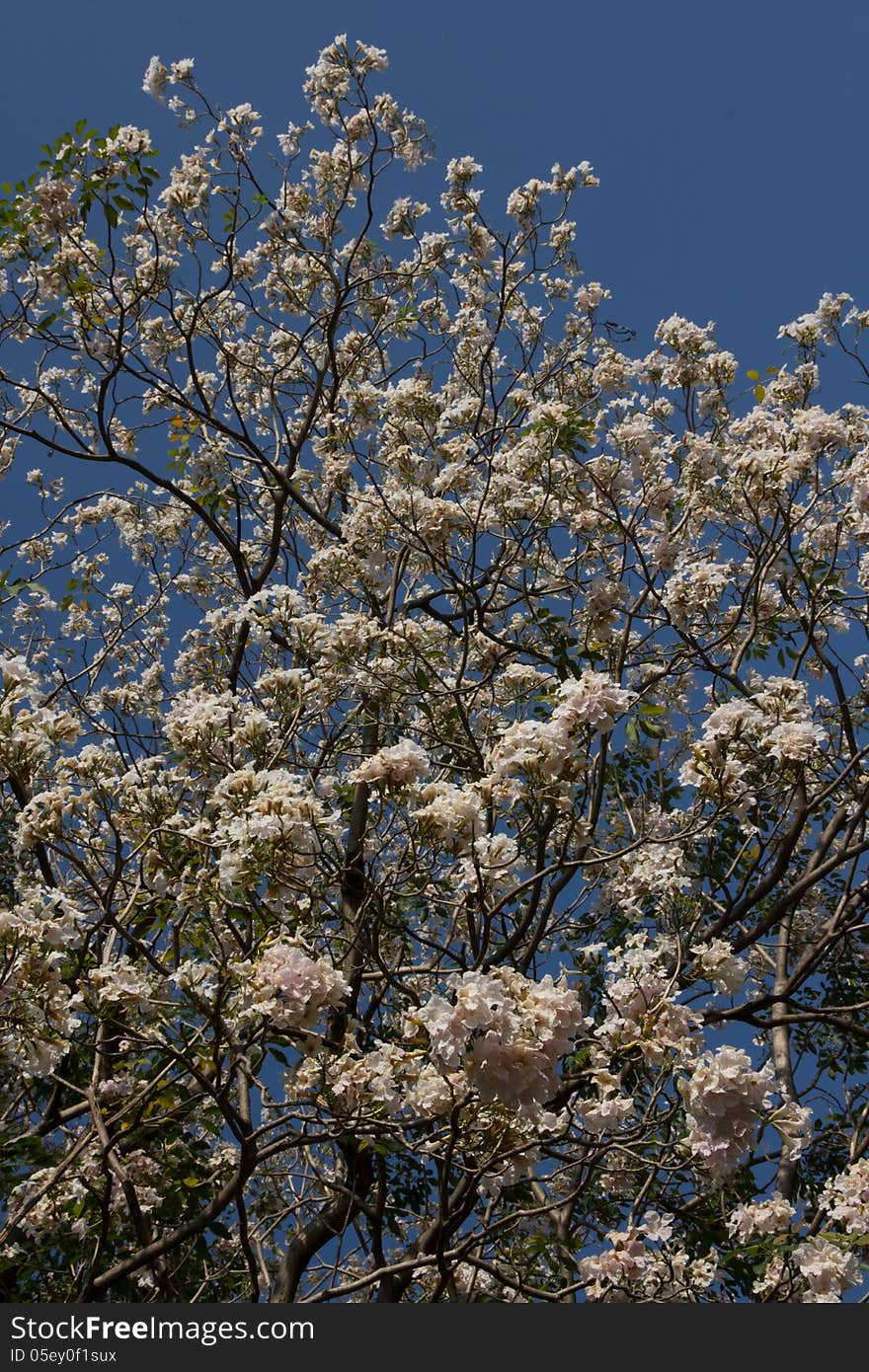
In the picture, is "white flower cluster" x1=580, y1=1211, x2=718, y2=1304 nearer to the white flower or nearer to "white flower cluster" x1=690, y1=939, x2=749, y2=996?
"white flower cluster" x1=690, y1=939, x2=749, y2=996

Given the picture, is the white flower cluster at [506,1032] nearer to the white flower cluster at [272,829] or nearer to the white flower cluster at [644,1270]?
the white flower cluster at [272,829]

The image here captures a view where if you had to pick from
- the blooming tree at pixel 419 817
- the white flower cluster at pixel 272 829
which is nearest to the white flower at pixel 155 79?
the blooming tree at pixel 419 817

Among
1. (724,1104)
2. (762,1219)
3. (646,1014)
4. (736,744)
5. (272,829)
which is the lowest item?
(762,1219)

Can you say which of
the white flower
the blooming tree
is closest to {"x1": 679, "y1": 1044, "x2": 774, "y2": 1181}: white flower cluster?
the blooming tree

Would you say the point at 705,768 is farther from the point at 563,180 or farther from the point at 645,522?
the point at 563,180

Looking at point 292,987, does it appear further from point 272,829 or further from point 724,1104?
point 724,1104

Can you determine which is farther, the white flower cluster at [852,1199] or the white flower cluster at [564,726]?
the white flower cluster at [852,1199]

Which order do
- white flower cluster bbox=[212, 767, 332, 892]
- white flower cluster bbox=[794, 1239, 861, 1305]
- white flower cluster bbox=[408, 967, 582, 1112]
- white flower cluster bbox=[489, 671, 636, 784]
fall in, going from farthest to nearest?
1. white flower cluster bbox=[794, 1239, 861, 1305]
2. white flower cluster bbox=[489, 671, 636, 784]
3. white flower cluster bbox=[212, 767, 332, 892]
4. white flower cluster bbox=[408, 967, 582, 1112]

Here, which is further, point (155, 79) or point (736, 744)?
point (155, 79)

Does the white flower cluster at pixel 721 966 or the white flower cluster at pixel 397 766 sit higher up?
the white flower cluster at pixel 397 766

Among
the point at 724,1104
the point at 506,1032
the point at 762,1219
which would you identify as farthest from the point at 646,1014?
the point at 762,1219

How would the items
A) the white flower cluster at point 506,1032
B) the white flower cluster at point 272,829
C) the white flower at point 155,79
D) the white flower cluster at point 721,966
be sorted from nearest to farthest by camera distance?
the white flower cluster at point 506,1032, the white flower cluster at point 272,829, the white flower cluster at point 721,966, the white flower at point 155,79

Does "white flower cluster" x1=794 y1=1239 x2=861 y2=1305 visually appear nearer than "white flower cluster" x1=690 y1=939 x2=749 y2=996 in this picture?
Yes

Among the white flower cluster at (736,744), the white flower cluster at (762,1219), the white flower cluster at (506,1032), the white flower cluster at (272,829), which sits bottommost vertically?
the white flower cluster at (762,1219)
